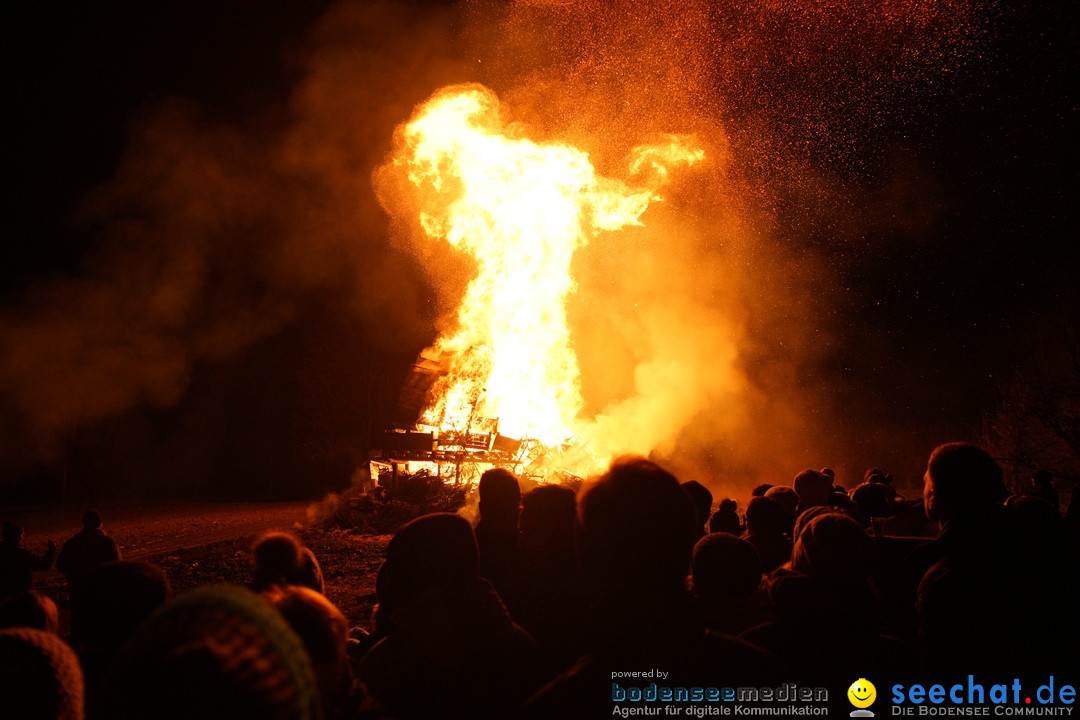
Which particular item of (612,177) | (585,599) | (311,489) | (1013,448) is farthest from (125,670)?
(311,489)

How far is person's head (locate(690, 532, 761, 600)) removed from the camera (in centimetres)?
255

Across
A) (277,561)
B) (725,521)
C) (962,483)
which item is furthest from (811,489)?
(277,561)

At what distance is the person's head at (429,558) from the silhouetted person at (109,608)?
78 cm

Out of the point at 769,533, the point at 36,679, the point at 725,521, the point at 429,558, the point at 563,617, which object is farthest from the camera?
the point at 725,521

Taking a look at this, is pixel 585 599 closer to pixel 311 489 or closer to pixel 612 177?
pixel 612 177

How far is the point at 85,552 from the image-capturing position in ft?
20.6

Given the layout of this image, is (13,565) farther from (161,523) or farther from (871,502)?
(161,523)

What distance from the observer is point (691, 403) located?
23844 millimetres

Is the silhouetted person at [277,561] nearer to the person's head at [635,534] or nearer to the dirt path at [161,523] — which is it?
the person's head at [635,534]

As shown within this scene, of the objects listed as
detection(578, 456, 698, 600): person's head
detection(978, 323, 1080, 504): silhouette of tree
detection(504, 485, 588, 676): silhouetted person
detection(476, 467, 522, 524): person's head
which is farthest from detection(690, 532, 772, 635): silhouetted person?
detection(978, 323, 1080, 504): silhouette of tree

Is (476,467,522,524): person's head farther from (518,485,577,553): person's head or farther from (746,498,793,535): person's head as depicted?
(746,498,793,535): person's head

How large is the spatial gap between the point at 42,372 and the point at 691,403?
20.6 m

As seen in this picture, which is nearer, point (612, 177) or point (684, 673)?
point (684, 673)

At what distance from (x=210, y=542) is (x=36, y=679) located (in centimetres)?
1393
